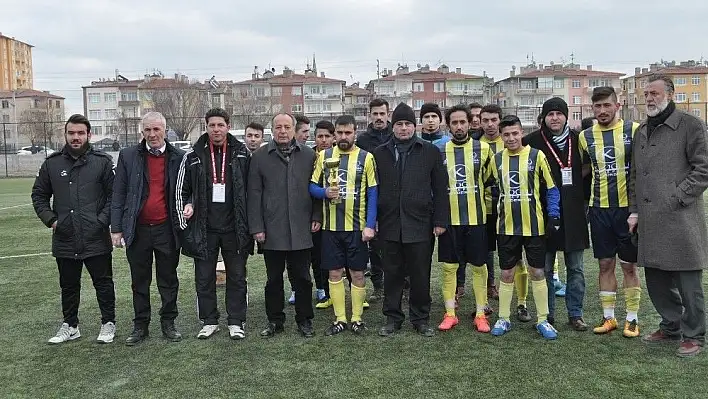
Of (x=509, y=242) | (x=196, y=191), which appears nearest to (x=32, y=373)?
(x=196, y=191)

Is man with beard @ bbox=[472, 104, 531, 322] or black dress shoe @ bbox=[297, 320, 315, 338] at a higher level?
man with beard @ bbox=[472, 104, 531, 322]

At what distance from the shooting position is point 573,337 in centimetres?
512

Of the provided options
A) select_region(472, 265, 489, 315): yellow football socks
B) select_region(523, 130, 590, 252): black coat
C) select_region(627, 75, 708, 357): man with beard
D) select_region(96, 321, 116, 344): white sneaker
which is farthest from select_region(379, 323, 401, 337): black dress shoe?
select_region(96, 321, 116, 344): white sneaker

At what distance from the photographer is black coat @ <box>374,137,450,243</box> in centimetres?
524

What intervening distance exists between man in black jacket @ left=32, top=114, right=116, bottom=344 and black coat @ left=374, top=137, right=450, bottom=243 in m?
2.46

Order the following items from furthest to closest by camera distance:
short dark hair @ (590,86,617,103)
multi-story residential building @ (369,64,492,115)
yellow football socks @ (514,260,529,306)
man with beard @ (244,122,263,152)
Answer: multi-story residential building @ (369,64,492,115) → man with beard @ (244,122,263,152) → yellow football socks @ (514,260,529,306) → short dark hair @ (590,86,617,103)

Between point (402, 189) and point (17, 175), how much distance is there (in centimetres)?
3309

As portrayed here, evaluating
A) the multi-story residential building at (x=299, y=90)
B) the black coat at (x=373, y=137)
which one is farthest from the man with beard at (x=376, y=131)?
the multi-story residential building at (x=299, y=90)

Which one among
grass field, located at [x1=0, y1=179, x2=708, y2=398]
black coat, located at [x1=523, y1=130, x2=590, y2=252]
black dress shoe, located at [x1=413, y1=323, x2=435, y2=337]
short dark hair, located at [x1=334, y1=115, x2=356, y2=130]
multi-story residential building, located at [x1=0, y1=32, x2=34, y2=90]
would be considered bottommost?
grass field, located at [x1=0, y1=179, x2=708, y2=398]

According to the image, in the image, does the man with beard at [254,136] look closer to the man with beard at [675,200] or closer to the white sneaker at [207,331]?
the white sneaker at [207,331]

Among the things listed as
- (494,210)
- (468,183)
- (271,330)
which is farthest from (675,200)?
(271,330)

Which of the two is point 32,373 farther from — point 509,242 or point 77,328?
point 509,242

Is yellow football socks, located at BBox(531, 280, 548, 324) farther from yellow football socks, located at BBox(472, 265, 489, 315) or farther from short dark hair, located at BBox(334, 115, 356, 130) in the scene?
short dark hair, located at BBox(334, 115, 356, 130)

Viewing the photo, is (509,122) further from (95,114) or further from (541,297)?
(95,114)
